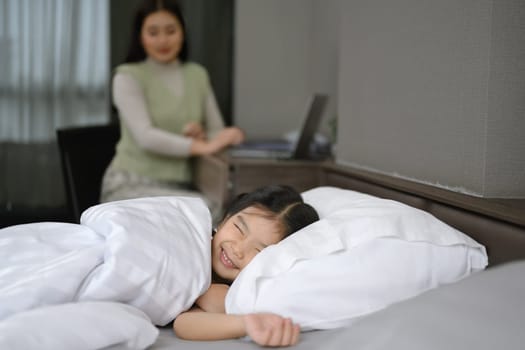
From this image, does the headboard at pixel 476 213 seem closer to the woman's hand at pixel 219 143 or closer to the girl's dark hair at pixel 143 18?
the woman's hand at pixel 219 143

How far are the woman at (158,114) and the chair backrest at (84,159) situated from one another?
0.16 feet

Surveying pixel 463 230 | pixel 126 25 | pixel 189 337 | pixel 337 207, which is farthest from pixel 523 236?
pixel 126 25

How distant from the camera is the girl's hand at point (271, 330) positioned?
0.89m

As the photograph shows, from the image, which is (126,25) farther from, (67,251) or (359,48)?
(67,251)

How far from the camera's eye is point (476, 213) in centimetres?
112

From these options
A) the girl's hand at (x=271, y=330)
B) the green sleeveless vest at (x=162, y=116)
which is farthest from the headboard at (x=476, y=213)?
the green sleeveless vest at (x=162, y=116)

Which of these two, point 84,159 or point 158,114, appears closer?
point 84,159

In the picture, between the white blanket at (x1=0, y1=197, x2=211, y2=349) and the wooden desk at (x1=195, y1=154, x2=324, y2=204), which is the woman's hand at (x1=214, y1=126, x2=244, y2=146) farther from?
the white blanket at (x1=0, y1=197, x2=211, y2=349)

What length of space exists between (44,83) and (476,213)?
3079 millimetres

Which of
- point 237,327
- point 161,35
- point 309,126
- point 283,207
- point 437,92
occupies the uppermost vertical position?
point 161,35

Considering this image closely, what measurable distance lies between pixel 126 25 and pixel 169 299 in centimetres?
287

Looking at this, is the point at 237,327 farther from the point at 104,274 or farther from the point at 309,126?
the point at 309,126

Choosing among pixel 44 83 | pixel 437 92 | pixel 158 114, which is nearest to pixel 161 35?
pixel 158 114

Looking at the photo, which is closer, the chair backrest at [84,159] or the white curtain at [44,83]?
the chair backrest at [84,159]
